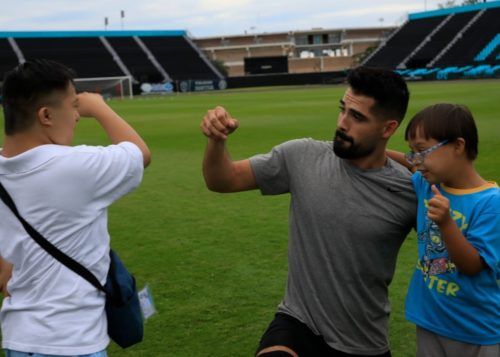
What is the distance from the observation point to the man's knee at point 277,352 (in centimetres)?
265

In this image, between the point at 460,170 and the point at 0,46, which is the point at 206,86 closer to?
the point at 0,46

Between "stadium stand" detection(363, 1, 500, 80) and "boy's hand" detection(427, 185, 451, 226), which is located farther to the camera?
"stadium stand" detection(363, 1, 500, 80)

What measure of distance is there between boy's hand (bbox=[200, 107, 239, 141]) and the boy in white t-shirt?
507mm

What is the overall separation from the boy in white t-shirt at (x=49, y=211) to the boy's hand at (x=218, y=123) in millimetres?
507

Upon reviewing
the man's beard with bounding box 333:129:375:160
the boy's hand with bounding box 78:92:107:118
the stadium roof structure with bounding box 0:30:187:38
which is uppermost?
the stadium roof structure with bounding box 0:30:187:38

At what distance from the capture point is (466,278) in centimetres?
A: 250

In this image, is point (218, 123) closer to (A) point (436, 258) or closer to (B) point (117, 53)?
(A) point (436, 258)

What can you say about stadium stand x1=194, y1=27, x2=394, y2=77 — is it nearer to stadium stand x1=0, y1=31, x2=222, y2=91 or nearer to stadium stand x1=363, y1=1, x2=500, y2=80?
stadium stand x1=363, y1=1, x2=500, y2=80

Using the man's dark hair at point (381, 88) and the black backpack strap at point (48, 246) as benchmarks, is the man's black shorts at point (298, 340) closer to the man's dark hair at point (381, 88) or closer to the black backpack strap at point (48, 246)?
the black backpack strap at point (48, 246)

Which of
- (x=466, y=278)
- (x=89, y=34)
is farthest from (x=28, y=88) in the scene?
(x=89, y=34)

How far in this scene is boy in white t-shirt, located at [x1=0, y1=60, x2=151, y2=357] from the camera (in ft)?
7.04

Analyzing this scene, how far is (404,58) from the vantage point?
2495 inches

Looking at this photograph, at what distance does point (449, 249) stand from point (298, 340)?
76 cm

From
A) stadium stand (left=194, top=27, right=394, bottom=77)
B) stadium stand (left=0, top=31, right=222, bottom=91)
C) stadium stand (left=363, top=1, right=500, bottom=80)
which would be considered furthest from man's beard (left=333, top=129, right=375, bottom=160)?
stadium stand (left=194, top=27, right=394, bottom=77)
